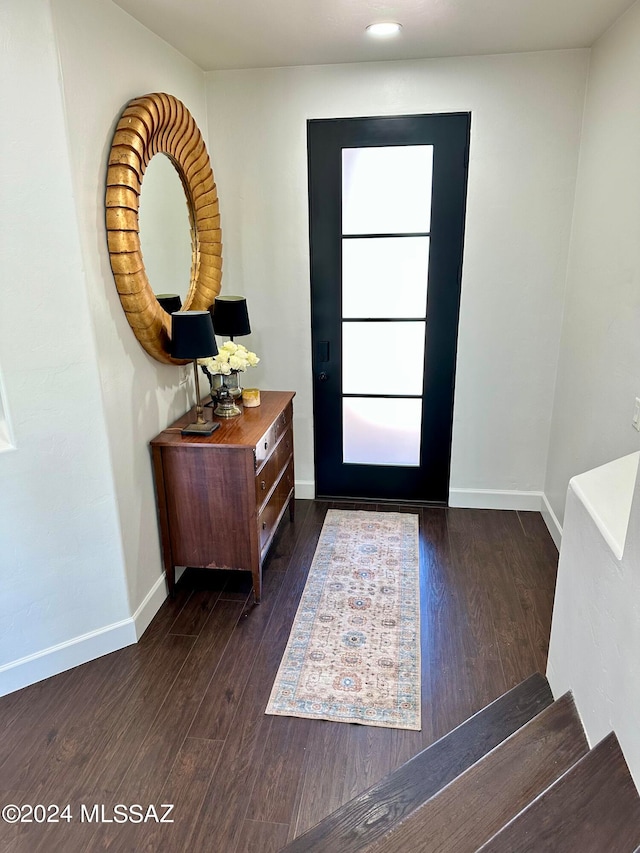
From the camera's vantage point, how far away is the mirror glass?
8.04 feet

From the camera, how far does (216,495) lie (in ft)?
8.47

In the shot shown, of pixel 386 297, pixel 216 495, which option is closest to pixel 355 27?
pixel 386 297

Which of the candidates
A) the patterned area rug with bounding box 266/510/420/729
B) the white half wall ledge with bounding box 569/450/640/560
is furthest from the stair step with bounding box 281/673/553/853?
the white half wall ledge with bounding box 569/450/640/560

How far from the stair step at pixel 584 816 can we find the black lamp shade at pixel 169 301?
2319mm

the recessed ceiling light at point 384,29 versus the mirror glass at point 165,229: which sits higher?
the recessed ceiling light at point 384,29

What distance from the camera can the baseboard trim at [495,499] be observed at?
3.64 m

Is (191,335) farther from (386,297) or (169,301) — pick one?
(386,297)

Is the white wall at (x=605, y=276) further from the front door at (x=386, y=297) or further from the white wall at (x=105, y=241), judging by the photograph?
the white wall at (x=105, y=241)

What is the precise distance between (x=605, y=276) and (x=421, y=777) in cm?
228

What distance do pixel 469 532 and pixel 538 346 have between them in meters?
1.23

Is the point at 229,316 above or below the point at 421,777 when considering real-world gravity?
above

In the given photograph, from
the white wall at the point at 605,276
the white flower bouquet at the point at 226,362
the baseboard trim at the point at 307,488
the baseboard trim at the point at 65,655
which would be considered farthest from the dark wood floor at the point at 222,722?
the white flower bouquet at the point at 226,362

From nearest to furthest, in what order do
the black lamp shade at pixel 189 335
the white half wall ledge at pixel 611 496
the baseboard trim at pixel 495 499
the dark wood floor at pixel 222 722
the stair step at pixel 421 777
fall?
the white half wall ledge at pixel 611 496, the stair step at pixel 421 777, the dark wood floor at pixel 222 722, the black lamp shade at pixel 189 335, the baseboard trim at pixel 495 499

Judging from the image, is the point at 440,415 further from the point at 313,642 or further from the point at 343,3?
the point at 343,3
